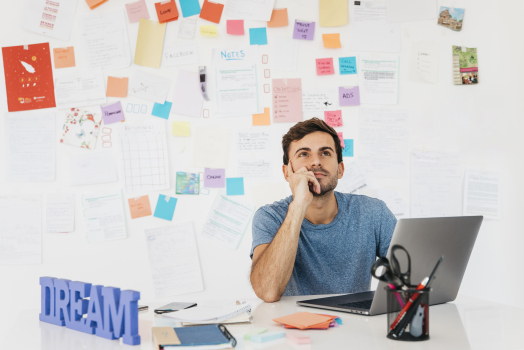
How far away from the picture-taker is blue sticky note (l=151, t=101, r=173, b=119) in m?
2.30

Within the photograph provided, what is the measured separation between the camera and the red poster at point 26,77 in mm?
2252

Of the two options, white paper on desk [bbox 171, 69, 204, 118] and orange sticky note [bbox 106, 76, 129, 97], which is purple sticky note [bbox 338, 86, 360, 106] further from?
orange sticky note [bbox 106, 76, 129, 97]

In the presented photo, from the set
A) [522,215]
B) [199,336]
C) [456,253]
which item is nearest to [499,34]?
[522,215]

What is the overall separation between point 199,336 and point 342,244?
852 mm

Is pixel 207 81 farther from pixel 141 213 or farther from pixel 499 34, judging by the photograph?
pixel 499 34

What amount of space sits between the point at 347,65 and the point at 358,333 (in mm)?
1698

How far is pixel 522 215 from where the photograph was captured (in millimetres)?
2449

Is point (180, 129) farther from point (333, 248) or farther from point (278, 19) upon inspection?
point (333, 248)

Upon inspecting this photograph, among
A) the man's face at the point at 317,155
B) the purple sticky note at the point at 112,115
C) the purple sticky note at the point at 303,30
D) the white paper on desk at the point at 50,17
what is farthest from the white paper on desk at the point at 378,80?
the white paper on desk at the point at 50,17

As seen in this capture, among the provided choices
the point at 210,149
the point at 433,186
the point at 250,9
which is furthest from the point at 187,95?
the point at 433,186

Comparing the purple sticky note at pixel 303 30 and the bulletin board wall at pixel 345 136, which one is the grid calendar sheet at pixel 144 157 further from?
the purple sticky note at pixel 303 30

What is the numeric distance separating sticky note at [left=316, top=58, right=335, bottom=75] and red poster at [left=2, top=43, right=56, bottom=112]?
1338mm

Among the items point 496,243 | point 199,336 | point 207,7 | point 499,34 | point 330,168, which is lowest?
point 496,243

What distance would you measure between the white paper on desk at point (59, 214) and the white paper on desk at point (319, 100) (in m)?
1.26
